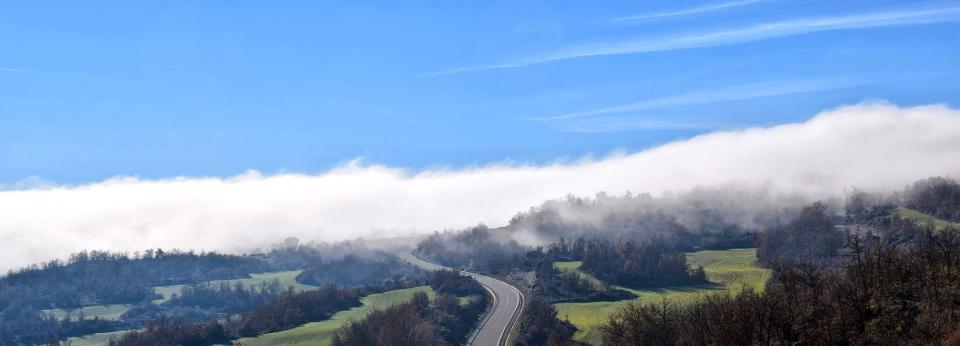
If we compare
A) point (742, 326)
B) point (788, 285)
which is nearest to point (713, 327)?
point (742, 326)

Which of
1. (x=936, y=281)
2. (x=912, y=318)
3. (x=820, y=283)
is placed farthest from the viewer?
(x=820, y=283)

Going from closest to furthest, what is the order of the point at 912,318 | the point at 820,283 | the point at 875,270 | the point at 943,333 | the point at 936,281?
the point at 943,333 → the point at 912,318 → the point at 936,281 → the point at 875,270 → the point at 820,283

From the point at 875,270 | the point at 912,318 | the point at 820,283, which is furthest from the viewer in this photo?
the point at 820,283

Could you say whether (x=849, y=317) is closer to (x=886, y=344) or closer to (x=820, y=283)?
(x=886, y=344)

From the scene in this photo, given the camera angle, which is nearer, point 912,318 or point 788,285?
point 912,318

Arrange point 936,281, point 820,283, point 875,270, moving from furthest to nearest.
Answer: point 820,283
point 875,270
point 936,281

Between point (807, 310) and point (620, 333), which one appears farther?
point (620, 333)

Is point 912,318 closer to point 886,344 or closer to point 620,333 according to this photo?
point 886,344

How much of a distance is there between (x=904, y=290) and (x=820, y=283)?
28.4 metres

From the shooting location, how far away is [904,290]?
401 feet

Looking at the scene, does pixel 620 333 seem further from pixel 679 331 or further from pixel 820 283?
pixel 820 283

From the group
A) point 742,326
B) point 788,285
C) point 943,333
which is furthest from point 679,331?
point 943,333

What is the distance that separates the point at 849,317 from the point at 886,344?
1368cm

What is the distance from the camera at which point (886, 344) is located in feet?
327
